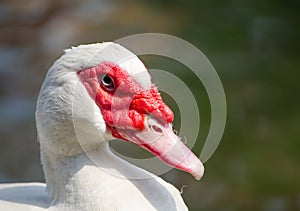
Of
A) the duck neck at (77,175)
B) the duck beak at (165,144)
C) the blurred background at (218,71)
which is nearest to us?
the duck beak at (165,144)

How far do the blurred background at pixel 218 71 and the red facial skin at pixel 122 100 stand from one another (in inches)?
89.4

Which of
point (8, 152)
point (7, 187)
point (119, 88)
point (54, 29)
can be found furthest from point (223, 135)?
point (119, 88)

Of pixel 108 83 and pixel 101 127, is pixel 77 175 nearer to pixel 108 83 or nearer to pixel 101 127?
pixel 101 127

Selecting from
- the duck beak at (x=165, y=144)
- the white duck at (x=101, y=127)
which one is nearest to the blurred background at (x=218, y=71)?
the white duck at (x=101, y=127)

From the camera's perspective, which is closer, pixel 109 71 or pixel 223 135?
pixel 109 71

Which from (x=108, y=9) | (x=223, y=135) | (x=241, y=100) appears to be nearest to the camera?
(x=223, y=135)

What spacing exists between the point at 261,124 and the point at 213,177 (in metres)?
0.74

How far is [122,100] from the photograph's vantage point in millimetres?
2729

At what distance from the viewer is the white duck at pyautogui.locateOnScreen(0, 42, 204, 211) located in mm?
2689

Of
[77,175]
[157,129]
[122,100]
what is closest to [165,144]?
[157,129]

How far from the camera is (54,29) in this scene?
6.95 metres

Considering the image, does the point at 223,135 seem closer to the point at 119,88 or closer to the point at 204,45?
the point at 204,45

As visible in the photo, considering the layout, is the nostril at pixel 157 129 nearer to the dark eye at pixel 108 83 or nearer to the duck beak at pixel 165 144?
the duck beak at pixel 165 144

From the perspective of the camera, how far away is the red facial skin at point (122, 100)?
2.69m
